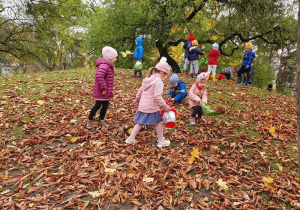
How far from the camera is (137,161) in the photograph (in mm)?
3414

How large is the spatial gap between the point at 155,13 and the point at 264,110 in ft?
27.7

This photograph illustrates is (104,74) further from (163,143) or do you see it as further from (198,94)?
(198,94)

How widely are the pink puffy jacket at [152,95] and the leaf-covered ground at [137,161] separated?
2.78 ft

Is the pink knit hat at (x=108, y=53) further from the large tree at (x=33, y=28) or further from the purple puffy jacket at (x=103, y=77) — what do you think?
the large tree at (x=33, y=28)

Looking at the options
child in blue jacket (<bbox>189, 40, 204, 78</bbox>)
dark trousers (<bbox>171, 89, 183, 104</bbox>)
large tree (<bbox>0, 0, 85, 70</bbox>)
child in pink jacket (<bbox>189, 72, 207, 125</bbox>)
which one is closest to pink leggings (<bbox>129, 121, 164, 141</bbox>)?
child in pink jacket (<bbox>189, 72, 207, 125</bbox>)

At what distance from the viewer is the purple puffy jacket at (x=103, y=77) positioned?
385 cm

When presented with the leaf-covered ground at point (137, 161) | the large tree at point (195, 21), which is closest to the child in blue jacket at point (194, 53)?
the large tree at point (195, 21)

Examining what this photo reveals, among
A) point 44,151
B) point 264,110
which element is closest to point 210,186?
point 44,151

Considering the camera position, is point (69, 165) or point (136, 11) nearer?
point (69, 165)

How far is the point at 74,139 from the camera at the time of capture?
392 cm

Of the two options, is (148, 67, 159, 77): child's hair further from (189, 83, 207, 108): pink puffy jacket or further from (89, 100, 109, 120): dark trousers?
(189, 83, 207, 108): pink puffy jacket

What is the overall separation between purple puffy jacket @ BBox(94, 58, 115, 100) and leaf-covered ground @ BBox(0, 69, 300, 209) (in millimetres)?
862

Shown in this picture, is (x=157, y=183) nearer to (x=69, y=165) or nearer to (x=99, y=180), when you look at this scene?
(x=99, y=180)

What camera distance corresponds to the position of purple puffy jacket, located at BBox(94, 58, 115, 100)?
385 cm
